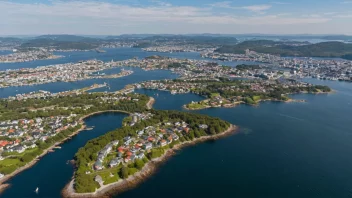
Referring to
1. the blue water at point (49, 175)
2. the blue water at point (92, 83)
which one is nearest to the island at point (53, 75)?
the blue water at point (92, 83)

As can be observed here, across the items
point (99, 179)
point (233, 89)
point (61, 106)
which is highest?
point (233, 89)

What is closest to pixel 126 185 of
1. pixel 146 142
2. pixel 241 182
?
pixel 146 142

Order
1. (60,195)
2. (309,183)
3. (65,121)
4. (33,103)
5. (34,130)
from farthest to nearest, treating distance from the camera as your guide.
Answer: (33,103) → (65,121) → (34,130) → (309,183) → (60,195)

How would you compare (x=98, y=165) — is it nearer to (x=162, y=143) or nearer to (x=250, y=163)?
(x=162, y=143)

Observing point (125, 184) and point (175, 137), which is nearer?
point (125, 184)

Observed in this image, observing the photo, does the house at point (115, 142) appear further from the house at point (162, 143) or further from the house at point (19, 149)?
the house at point (19, 149)

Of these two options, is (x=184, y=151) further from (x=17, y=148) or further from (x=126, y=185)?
(x=17, y=148)

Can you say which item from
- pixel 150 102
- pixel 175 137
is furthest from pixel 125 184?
pixel 150 102
